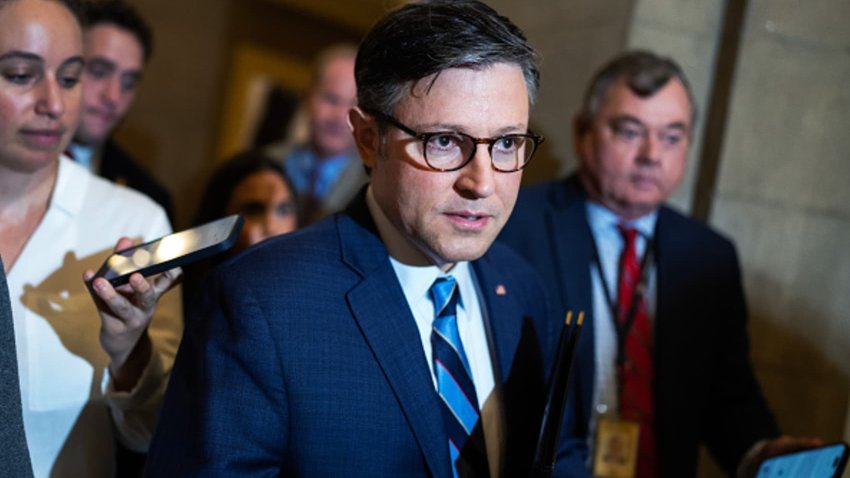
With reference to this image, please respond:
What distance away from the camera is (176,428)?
1.79 metres

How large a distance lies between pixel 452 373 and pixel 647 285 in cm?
128

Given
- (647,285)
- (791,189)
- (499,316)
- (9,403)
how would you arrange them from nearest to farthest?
(9,403)
(499,316)
(647,285)
(791,189)

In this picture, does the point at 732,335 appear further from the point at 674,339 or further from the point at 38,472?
the point at 38,472

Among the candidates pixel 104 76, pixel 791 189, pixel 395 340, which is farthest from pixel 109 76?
pixel 791 189

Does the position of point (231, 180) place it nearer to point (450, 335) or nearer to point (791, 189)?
point (450, 335)

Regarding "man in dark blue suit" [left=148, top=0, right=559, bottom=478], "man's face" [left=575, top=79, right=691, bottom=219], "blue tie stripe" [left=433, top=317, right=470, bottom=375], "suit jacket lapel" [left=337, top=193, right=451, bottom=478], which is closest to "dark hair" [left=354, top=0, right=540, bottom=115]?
"man in dark blue suit" [left=148, top=0, right=559, bottom=478]

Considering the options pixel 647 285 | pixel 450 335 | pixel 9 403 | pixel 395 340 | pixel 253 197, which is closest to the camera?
pixel 9 403

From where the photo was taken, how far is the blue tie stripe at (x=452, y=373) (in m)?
1.88

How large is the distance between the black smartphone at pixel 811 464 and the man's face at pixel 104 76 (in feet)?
8.22

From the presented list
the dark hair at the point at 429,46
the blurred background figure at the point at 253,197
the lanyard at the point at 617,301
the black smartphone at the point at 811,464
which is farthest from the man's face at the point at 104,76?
the black smartphone at the point at 811,464

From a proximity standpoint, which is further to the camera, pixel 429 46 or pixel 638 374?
pixel 638 374

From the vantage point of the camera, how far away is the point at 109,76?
352 cm

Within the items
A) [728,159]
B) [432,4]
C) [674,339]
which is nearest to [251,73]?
[728,159]

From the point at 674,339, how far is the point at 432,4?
1.50 meters
